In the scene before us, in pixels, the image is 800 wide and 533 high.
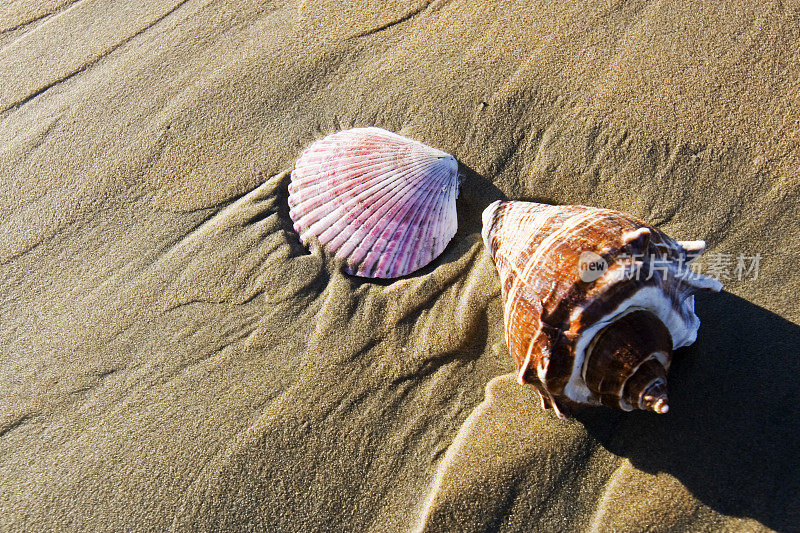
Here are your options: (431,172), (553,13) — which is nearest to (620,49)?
(553,13)

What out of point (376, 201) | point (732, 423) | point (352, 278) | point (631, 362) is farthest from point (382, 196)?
point (732, 423)

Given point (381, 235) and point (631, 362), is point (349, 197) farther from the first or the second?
point (631, 362)

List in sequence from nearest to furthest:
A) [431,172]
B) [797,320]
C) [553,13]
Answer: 1. [797,320]
2. [431,172]
3. [553,13]

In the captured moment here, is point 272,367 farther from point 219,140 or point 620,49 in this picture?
point 620,49

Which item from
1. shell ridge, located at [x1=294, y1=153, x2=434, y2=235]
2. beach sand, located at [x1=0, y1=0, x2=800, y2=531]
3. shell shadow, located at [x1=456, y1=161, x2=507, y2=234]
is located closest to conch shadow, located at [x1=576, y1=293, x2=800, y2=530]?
beach sand, located at [x1=0, y1=0, x2=800, y2=531]

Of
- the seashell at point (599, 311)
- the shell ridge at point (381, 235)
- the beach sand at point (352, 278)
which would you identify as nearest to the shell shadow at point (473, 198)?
the beach sand at point (352, 278)

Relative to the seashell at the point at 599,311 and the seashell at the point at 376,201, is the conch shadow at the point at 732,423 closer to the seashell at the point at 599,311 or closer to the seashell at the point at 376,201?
the seashell at the point at 599,311
